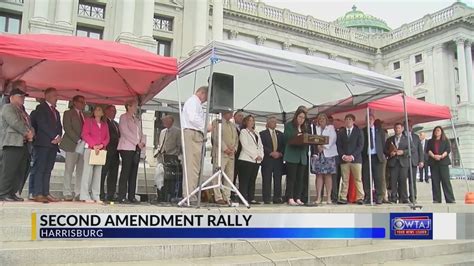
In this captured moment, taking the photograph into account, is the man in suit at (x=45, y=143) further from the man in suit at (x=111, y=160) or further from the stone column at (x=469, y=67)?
the stone column at (x=469, y=67)

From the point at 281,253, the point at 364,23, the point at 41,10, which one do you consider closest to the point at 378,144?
the point at 281,253

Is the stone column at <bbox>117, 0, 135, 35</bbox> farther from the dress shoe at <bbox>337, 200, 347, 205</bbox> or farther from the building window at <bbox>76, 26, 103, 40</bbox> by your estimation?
the dress shoe at <bbox>337, 200, 347, 205</bbox>

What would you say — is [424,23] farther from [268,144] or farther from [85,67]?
[85,67]

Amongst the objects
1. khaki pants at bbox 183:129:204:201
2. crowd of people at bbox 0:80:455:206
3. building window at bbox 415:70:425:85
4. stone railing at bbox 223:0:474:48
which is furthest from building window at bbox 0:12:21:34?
building window at bbox 415:70:425:85

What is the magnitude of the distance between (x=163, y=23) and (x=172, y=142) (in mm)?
28643

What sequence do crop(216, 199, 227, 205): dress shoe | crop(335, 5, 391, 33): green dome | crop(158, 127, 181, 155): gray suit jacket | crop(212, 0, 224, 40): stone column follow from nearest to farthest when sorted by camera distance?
crop(216, 199, 227, 205): dress shoe → crop(158, 127, 181, 155): gray suit jacket → crop(212, 0, 224, 40): stone column → crop(335, 5, 391, 33): green dome

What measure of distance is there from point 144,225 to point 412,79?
2038 inches

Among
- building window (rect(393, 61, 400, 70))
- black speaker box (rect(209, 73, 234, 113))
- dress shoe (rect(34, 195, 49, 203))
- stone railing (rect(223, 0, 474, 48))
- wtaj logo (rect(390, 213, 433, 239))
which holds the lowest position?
wtaj logo (rect(390, 213, 433, 239))

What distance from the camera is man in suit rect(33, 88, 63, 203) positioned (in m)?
5.99

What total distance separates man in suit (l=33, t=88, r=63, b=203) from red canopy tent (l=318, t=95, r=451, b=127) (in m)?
6.11

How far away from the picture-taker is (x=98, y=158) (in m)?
6.40

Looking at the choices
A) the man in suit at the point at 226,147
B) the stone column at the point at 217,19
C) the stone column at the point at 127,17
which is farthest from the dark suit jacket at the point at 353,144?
the stone column at the point at 217,19

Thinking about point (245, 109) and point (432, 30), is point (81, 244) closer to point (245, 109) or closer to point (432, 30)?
point (245, 109)

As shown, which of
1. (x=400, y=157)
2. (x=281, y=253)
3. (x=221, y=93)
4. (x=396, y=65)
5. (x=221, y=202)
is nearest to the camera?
(x=281, y=253)
